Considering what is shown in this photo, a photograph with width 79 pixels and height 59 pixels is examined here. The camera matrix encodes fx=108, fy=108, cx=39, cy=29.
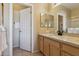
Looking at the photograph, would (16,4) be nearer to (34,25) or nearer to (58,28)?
(34,25)

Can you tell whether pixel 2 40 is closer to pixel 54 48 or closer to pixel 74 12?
pixel 54 48

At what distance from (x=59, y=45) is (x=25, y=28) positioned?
82 cm

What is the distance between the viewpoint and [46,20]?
2457 millimetres

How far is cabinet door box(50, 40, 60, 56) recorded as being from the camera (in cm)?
187

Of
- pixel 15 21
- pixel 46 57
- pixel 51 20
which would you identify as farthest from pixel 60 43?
pixel 15 21

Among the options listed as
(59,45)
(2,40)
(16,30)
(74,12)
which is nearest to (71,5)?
(74,12)

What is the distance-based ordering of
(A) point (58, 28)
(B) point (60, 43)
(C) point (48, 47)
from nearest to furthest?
(B) point (60, 43) → (A) point (58, 28) → (C) point (48, 47)

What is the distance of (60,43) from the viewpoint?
5.94ft

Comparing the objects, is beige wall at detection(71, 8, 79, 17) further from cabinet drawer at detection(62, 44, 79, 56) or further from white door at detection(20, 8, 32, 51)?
white door at detection(20, 8, 32, 51)

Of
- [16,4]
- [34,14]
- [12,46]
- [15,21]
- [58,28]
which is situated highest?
[16,4]

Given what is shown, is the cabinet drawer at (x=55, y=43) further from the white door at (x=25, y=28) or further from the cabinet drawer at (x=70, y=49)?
the white door at (x=25, y=28)

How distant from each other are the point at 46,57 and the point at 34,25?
0.70 m

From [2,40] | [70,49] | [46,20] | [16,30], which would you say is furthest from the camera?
[46,20]

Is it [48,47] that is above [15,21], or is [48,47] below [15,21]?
below
